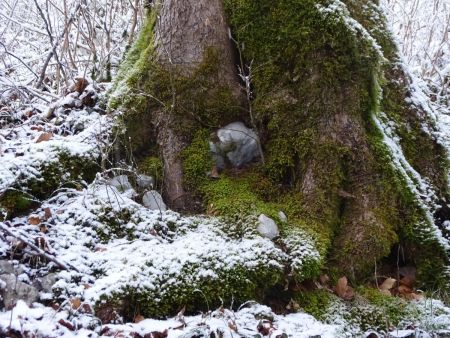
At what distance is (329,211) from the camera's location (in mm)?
3395

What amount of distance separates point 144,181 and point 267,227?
1.13m

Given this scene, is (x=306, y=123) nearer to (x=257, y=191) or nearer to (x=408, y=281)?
(x=257, y=191)

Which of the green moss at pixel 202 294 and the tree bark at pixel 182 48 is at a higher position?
the tree bark at pixel 182 48

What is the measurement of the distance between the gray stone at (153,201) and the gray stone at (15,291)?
1114 millimetres

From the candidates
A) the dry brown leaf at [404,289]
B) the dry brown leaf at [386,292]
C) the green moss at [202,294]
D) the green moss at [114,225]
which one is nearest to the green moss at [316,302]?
the green moss at [202,294]

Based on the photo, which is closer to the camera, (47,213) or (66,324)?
(66,324)

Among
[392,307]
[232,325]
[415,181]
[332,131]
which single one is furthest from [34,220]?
[415,181]

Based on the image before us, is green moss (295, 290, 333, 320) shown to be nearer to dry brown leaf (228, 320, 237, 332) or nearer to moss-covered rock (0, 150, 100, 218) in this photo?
dry brown leaf (228, 320, 237, 332)

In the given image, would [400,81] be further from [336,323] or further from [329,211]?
[336,323]

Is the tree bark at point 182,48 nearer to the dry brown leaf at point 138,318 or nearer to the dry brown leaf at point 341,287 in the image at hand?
the dry brown leaf at point 138,318

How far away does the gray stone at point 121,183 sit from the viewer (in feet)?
11.2

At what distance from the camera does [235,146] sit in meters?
3.62

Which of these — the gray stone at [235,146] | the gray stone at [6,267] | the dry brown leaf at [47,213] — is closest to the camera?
the gray stone at [6,267]

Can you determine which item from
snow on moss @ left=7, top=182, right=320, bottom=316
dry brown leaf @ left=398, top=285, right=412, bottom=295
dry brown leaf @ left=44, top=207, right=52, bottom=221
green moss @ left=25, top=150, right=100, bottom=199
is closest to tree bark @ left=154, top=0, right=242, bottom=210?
snow on moss @ left=7, top=182, right=320, bottom=316
